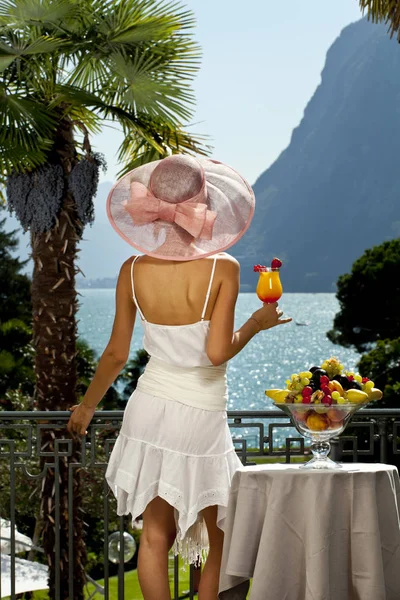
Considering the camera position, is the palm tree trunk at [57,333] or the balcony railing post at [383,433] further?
the palm tree trunk at [57,333]

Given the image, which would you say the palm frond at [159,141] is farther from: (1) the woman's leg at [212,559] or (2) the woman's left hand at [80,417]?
(1) the woman's leg at [212,559]

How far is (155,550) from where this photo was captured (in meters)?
2.95

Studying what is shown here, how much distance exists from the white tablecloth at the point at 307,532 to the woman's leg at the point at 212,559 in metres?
0.10

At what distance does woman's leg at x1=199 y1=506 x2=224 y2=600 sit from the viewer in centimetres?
299

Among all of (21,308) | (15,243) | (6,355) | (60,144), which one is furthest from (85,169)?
(15,243)

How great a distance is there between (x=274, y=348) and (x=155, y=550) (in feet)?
226

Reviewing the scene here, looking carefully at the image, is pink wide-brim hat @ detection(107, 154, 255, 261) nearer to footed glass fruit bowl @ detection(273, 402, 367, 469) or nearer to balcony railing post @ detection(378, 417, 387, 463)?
footed glass fruit bowl @ detection(273, 402, 367, 469)

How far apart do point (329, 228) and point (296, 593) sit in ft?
291

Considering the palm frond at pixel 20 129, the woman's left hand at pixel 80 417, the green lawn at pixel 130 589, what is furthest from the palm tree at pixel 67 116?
the green lawn at pixel 130 589

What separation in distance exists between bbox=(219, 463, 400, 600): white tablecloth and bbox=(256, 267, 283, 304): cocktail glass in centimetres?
56

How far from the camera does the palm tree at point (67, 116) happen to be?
745cm

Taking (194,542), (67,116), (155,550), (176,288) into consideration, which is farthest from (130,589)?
(176,288)

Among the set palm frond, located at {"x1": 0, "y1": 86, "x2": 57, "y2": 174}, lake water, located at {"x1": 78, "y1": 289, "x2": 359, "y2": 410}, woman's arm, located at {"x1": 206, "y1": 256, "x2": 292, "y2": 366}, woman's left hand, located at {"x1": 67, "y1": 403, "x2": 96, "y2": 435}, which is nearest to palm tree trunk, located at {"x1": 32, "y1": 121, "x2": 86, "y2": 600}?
palm frond, located at {"x1": 0, "y1": 86, "x2": 57, "y2": 174}

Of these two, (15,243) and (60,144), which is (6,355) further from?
(60,144)
